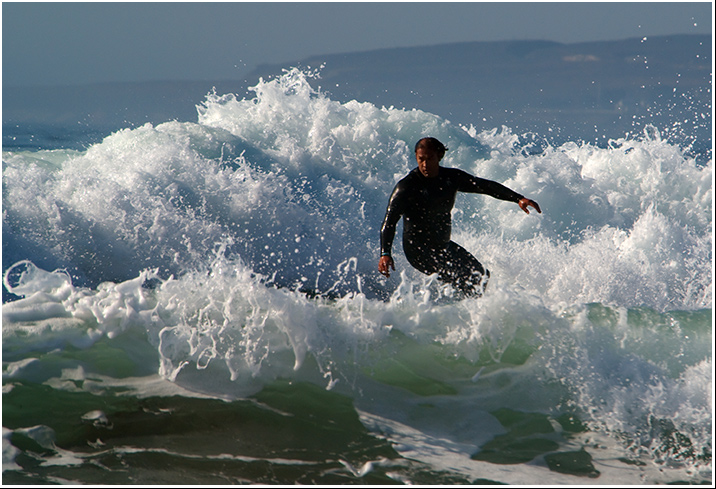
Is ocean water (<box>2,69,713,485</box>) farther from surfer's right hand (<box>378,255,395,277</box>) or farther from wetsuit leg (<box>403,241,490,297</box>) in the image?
surfer's right hand (<box>378,255,395,277</box>)

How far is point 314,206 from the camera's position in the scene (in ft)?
31.2

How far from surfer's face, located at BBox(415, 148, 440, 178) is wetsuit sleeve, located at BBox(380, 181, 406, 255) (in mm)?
221

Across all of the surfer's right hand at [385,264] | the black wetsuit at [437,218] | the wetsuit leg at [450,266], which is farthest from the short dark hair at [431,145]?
the surfer's right hand at [385,264]

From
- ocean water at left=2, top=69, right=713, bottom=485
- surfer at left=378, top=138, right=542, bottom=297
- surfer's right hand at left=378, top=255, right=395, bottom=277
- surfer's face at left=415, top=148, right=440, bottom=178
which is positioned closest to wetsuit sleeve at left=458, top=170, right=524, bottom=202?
surfer at left=378, top=138, right=542, bottom=297

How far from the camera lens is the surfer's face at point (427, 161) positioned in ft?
15.3

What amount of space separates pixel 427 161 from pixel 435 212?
1.41 feet

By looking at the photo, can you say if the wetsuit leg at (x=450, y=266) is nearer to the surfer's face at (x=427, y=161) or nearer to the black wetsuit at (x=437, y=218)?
the black wetsuit at (x=437, y=218)

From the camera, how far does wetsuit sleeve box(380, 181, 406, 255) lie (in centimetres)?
457

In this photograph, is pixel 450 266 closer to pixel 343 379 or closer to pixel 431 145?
pixel 431 145

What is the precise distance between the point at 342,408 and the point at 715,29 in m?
3.82

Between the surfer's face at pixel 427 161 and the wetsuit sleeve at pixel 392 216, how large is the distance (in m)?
0.22

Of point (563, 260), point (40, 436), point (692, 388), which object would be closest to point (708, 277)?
point (563, 260)

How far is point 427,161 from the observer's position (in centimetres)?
469

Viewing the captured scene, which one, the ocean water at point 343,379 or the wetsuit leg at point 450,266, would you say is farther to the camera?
the wetsuit leg at point 450,266
